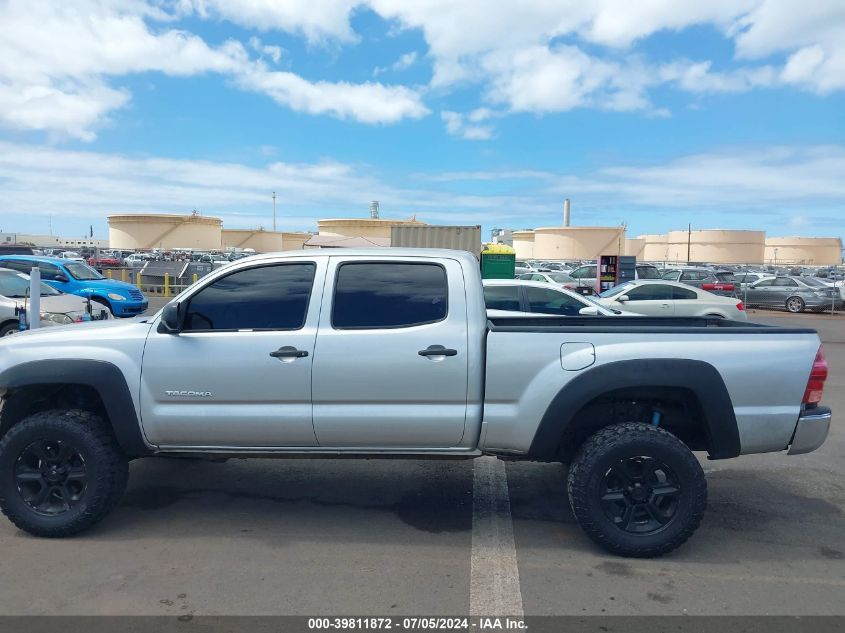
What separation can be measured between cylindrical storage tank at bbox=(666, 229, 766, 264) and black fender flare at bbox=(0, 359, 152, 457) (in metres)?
91.3

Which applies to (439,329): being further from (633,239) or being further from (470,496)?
(633,239)

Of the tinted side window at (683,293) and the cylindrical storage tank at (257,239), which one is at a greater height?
the cylindrical storage tank at (257,239)

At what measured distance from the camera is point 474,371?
4.21m

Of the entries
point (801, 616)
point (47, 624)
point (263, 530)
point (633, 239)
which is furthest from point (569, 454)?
point (633, 239)

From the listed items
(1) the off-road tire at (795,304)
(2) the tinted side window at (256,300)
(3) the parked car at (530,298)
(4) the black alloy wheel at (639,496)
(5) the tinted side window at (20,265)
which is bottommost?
(1) the off-road tire at (795,304)

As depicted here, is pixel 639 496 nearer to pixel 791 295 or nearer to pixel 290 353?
pixel 290 353

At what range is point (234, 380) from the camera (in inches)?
168

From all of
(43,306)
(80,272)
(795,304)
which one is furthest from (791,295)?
(43,306)

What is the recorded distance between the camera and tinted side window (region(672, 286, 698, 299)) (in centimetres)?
1686

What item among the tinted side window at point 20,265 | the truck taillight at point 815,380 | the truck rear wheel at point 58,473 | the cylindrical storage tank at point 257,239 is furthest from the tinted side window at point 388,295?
the cylindrical storage tank at point 257,239

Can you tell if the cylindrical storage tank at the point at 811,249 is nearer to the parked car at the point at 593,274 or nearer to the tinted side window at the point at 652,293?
the parked car at the point at 593,274

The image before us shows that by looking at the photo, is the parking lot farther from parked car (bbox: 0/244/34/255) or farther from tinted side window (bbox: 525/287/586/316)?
parked car (bbox: 0/244/34/255)

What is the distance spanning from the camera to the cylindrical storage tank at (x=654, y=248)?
96238 mm

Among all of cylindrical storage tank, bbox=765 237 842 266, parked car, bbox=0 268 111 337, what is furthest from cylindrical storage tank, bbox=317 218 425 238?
cylindrical storage tank, bbox=765 237 842 266
